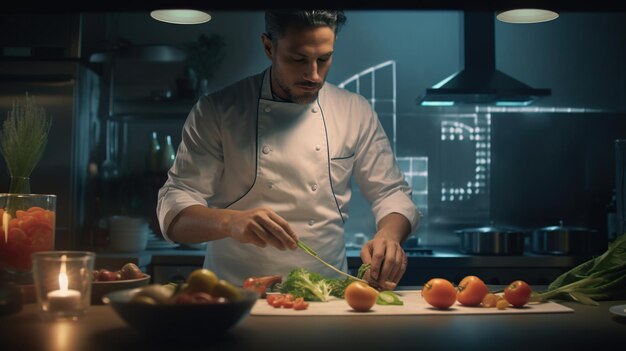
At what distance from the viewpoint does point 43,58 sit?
392 cm

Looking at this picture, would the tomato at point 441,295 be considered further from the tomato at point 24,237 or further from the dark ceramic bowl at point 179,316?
the tomato at point 24,237

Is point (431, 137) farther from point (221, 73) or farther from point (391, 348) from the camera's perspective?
→ point (391, 348)

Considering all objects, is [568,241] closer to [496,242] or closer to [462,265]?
[496,242]

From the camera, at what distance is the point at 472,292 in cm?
173

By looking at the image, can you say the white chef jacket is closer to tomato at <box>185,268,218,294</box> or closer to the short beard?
the short beard

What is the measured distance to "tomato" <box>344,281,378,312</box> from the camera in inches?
63.8

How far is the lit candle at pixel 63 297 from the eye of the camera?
4.70ft

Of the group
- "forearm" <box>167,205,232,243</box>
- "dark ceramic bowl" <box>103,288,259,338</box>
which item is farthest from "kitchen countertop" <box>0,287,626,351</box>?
"forearm" <box>167,205,232,243</box>

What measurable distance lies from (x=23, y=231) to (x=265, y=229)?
22.6 inches

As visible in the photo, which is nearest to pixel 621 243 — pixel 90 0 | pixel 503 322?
pixel 503 322

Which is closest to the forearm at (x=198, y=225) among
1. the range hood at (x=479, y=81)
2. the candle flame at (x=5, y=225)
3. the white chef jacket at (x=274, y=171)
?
the white chef jacket at (x=274, y=171)

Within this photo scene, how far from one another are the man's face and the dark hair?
0.6 inches

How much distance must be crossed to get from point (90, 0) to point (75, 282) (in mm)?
660

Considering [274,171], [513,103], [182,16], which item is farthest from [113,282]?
[513,103]
